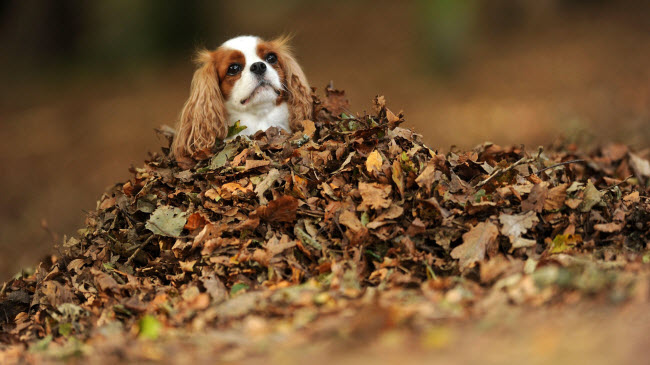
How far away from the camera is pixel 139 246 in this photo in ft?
13.2

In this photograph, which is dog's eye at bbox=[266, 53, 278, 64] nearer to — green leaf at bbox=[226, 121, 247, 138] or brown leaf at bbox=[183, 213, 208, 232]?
green leaf at bbox=[226, 121, 247, 138]

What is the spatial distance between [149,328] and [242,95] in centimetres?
200

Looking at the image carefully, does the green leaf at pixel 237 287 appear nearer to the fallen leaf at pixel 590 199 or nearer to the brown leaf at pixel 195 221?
the brown leaf at pixel 195 221

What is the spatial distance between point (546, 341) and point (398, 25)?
43.1 ft

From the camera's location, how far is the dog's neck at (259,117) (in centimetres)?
460

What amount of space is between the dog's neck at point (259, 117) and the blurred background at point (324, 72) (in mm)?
3050

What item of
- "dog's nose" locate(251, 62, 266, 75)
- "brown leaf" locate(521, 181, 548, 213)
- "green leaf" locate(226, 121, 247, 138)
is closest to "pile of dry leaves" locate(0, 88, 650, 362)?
"brown leaf" locate(521, 181, 548, 213)

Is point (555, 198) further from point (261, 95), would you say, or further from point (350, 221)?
point (261, 95)

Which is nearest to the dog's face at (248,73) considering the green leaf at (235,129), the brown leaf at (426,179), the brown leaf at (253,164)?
the green leaf at (235,129)

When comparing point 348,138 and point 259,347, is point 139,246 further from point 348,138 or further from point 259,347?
point 259,347

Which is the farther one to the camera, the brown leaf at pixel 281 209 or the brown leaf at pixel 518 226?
the brown leaf at pixel 281 209

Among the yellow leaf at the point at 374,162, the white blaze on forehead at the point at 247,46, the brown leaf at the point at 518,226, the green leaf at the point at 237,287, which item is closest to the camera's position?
the green leaf at the point at 237,287

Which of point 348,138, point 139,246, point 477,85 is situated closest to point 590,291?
point 348,138

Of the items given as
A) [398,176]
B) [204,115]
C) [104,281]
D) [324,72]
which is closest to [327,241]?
[398,176]
